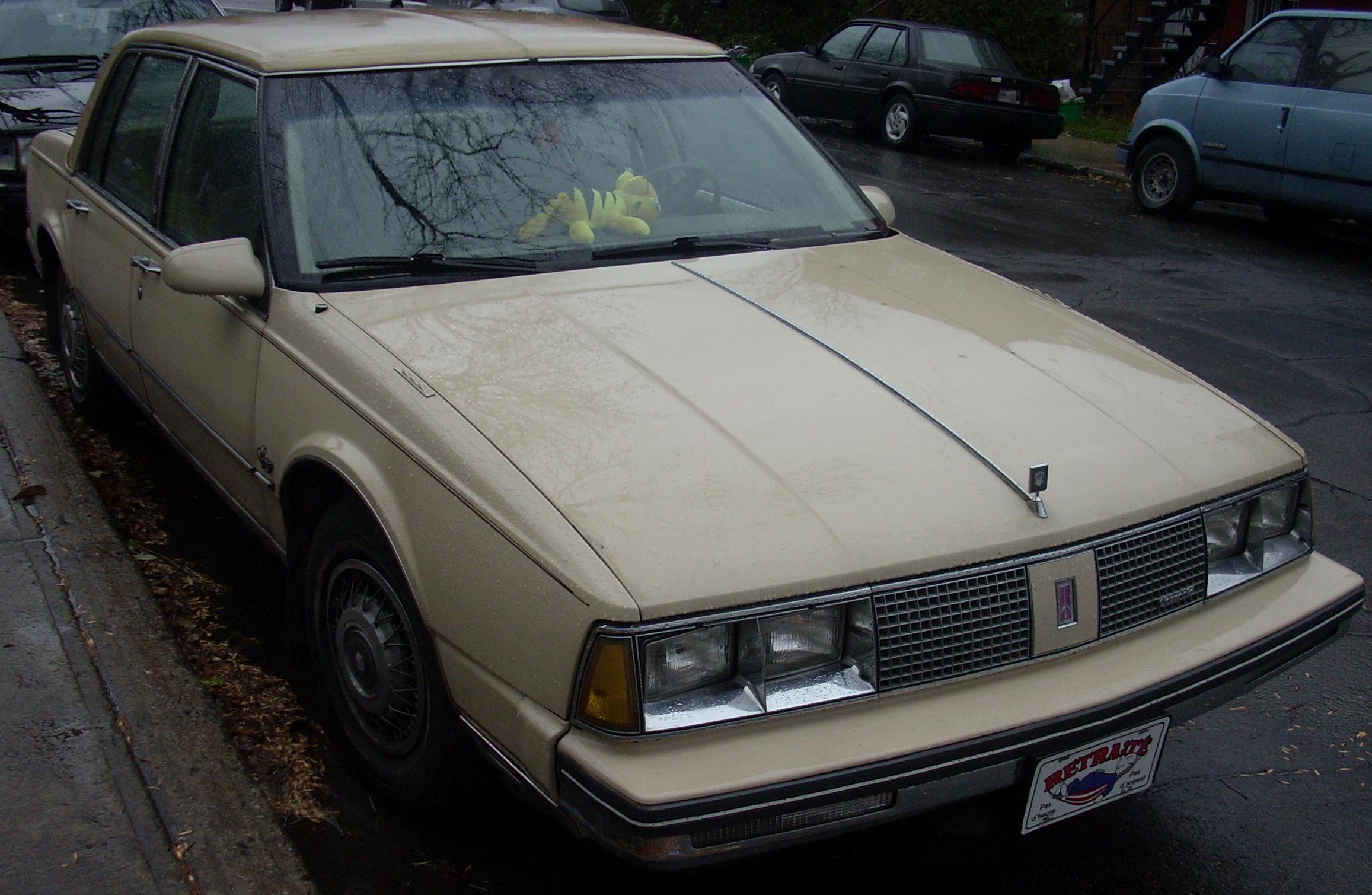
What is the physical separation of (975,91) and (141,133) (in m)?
12.9

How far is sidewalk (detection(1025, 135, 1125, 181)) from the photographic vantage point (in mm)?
15344

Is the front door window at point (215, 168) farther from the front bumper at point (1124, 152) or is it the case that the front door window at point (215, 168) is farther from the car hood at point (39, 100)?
the front bumper at point (1124, 152)

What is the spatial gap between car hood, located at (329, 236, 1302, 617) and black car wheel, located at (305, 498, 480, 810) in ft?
1.43

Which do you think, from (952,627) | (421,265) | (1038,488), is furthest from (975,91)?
(952,627)

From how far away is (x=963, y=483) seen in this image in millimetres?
2672

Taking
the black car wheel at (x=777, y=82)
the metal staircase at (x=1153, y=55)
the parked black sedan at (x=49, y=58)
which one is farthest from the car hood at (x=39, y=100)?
the metal staircase at (x=1153, y=55)

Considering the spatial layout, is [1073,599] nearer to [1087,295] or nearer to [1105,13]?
[1087,295]

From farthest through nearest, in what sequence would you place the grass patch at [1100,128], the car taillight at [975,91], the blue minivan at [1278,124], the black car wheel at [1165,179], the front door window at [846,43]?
1. the grass patch at [1100,128]
2. the front door window at [846,43]
3. the car taillight at [975,91]
4. the black car wheel at [1165,179]
5. the blue minivan at [1278,124]

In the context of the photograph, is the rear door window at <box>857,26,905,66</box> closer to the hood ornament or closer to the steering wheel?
the steering wheel

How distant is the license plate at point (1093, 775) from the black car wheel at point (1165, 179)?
1036 centimetres

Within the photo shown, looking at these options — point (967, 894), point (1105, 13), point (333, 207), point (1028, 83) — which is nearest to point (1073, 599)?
point (967, 894)

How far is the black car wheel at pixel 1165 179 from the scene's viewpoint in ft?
39.5

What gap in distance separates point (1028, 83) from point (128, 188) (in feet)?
44.2

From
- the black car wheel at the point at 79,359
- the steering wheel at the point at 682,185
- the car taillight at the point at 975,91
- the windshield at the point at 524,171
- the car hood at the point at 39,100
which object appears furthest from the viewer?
the car taillight at the point at 975,91
